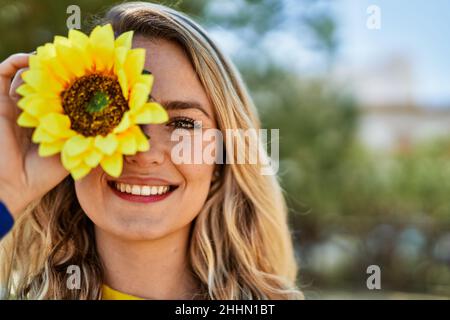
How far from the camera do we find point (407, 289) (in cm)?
1108

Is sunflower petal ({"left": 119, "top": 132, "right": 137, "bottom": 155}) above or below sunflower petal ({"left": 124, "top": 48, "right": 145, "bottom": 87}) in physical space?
below

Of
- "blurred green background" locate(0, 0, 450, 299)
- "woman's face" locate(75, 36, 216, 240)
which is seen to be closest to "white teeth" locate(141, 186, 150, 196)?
"woman's face" locate(75, 36, 216, 240)

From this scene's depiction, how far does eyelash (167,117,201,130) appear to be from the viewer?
2369mm

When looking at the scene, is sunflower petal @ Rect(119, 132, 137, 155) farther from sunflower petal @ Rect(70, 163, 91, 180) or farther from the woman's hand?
the woman's hand

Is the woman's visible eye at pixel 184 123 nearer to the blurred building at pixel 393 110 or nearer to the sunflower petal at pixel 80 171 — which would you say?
the sunflower petal at pixel 80 171

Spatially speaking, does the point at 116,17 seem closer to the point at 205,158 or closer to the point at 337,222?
the point at 205,158

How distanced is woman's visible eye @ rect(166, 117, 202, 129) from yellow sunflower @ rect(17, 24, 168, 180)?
41cm

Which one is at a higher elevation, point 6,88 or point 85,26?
point 85,26

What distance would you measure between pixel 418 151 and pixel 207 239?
34.7 feet

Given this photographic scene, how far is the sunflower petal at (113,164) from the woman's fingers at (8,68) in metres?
0.51


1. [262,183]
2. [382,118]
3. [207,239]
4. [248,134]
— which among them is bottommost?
[207,239]
